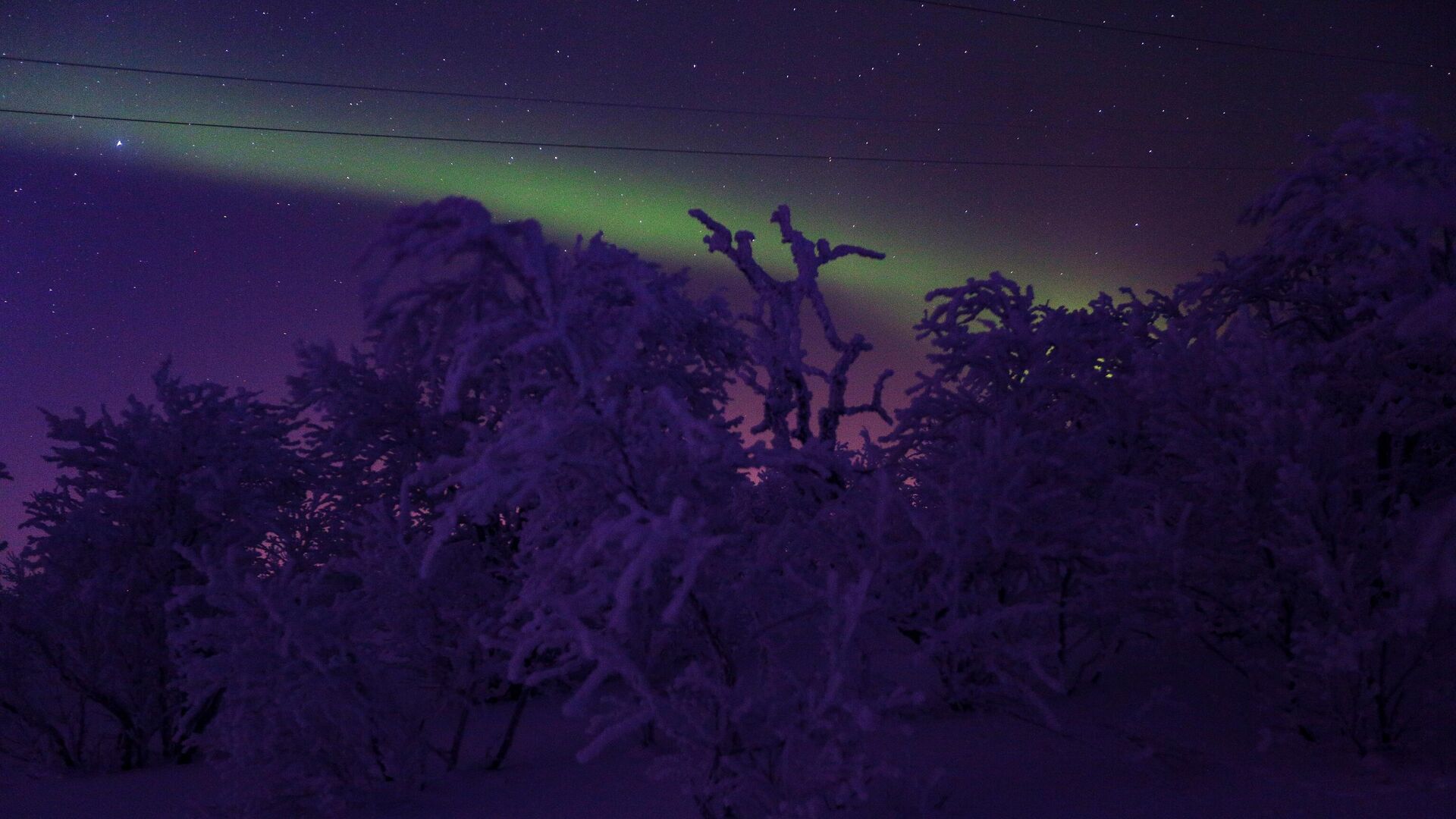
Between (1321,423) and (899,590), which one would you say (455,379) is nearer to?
(899,590)

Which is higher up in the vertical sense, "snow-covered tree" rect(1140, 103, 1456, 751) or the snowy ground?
"snow-covered tree" rect(1140, 103, 1456, 751)

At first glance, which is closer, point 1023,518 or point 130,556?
point 1023,518

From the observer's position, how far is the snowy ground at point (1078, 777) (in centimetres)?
620

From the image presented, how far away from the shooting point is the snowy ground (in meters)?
6.20

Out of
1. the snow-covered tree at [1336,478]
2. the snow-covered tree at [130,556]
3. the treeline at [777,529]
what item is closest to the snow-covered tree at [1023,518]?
the treeline at [777,529]

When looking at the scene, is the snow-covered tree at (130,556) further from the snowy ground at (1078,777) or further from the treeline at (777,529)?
the snowy ground at (1078,777)

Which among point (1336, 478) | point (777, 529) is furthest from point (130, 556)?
point (1336, 478)

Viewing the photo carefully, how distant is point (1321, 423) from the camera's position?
22.0 ft

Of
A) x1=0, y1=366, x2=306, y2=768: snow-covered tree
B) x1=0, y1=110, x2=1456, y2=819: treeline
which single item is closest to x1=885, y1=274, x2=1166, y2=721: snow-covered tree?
x1=0, y1=110, x2=1456, y2=819: treeline

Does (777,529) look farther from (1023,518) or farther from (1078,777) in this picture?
(1078,777)

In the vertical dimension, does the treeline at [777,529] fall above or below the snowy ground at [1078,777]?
above

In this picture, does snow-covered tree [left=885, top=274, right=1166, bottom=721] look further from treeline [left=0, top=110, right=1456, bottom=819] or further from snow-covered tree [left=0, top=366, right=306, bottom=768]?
snow-covered tree [left=0, top=366, right=306, bottom=768]

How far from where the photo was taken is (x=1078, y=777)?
697 centimetres

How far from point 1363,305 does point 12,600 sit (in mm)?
17372
